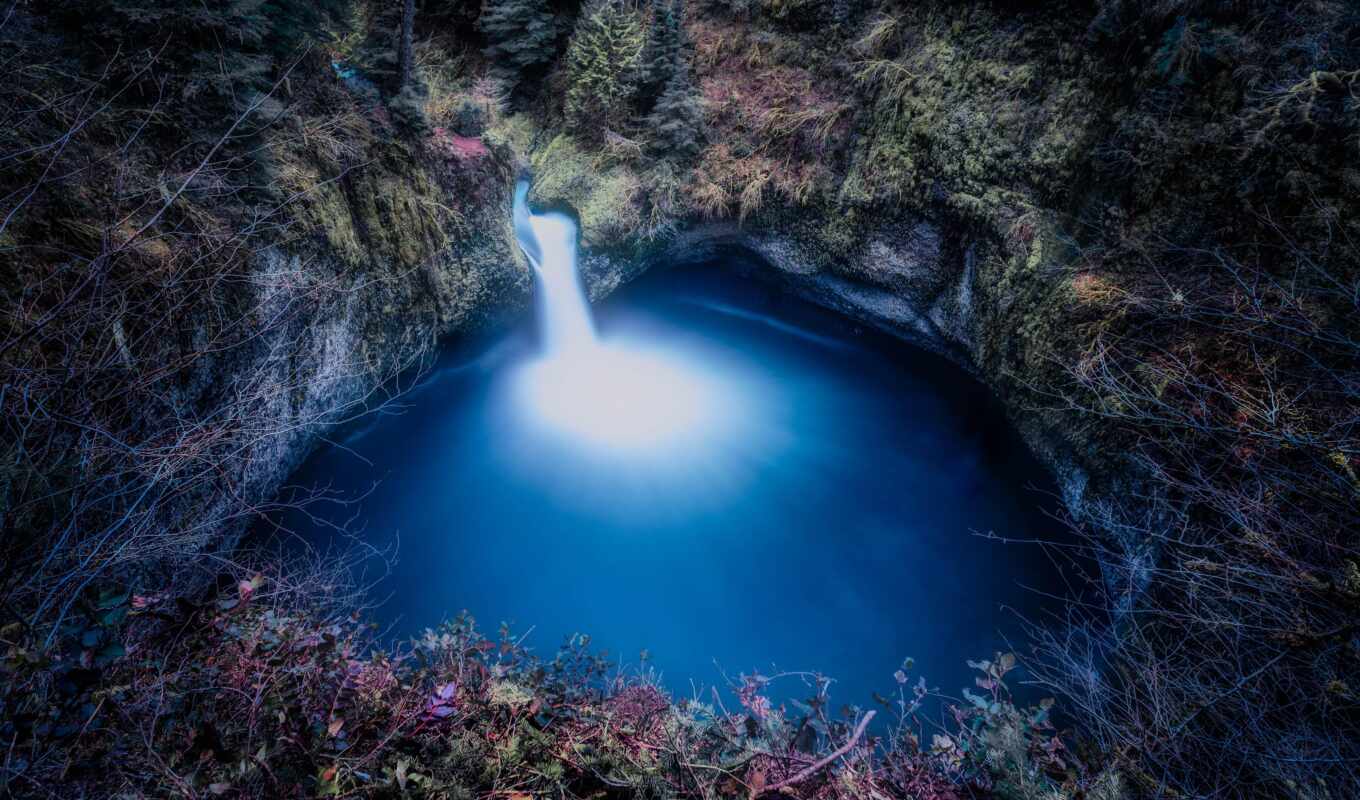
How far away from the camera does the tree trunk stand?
6.40 metres

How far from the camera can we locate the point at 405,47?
660 cm

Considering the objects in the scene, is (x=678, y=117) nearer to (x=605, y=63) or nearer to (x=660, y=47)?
(x=660, y=47)

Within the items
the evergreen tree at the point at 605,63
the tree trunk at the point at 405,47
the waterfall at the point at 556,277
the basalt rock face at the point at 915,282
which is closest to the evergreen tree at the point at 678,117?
the evergreen tree at the point at 605,63

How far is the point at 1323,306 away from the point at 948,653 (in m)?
5.16

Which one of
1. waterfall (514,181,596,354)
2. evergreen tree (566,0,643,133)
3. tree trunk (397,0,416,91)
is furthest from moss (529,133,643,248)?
tree trunk (397,0,416,91)

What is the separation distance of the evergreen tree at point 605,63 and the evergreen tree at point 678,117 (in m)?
0.72

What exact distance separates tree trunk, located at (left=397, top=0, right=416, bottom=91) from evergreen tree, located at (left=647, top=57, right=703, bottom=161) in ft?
12.5

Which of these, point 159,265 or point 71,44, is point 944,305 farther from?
point 71,44

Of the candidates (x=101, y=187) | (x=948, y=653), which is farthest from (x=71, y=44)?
(x=948, y=653)

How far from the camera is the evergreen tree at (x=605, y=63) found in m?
9.11

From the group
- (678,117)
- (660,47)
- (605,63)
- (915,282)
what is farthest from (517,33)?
(915,282)

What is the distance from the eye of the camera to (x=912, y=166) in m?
7.70

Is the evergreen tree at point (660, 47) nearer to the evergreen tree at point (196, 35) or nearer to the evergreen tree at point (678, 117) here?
the evergreen tree at point (678, 117)

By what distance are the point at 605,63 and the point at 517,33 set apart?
2.16 meters
